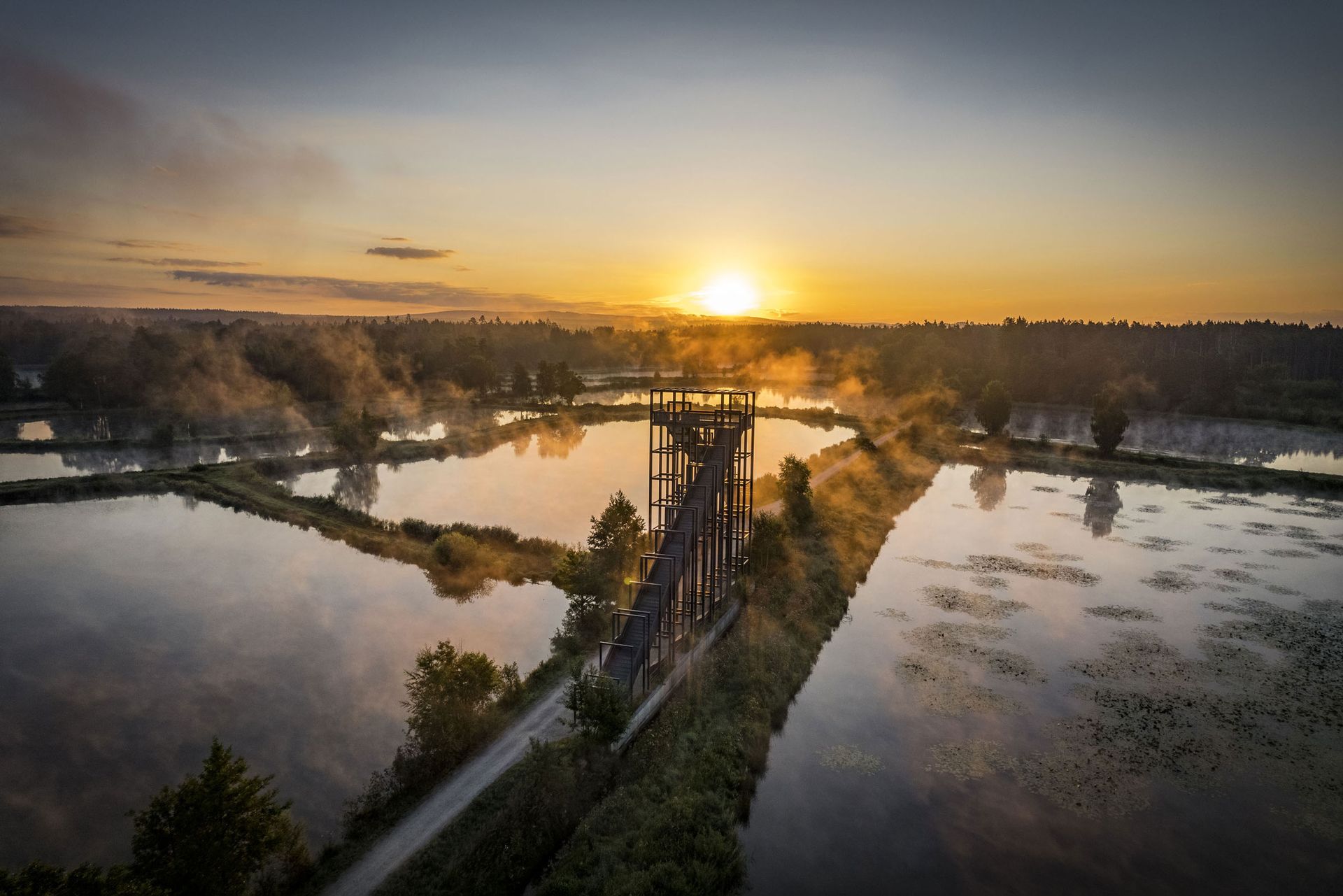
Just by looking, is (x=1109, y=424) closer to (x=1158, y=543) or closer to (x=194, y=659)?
(x=1158, y=543)

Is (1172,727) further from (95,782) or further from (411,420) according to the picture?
(411,420)

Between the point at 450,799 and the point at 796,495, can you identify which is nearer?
the point at 450,799

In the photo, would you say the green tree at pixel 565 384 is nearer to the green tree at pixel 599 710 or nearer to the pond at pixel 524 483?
the pond at pixel 524 483

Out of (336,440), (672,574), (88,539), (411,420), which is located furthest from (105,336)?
(672,574)

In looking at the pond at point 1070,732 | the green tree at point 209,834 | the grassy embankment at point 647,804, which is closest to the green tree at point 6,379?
the green tree at point 209,834

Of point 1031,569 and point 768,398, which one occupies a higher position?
point 768,398

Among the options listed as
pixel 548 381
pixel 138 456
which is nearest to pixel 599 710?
pixel 138 456
